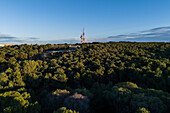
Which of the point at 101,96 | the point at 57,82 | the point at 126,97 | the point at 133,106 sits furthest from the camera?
the point at 57,82

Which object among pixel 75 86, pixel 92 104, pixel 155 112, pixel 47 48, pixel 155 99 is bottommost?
pixel 75 86

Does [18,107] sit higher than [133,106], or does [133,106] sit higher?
[133,106]

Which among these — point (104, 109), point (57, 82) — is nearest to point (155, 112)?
point (104, 109)

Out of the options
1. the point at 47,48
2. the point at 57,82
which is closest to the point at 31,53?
the point at 47,48

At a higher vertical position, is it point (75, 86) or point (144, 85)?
point (144, 85)

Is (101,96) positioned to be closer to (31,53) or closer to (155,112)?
(155,112)

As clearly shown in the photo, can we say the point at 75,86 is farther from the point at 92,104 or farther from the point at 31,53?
the point at 31,53

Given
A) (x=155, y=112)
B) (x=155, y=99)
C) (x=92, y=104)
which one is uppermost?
(x=155, y=99)

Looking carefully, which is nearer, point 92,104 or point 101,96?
point 92,104

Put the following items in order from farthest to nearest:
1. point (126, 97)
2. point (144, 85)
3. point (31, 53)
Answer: point (31, 53)
point (144, 85)
point (126, 97)
